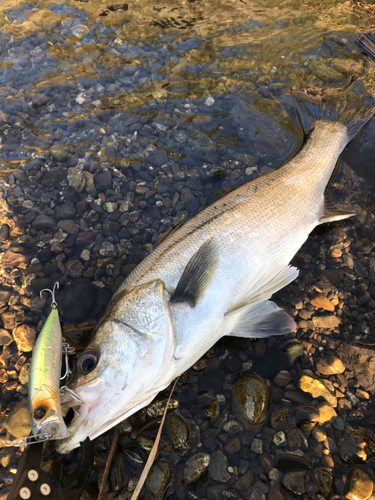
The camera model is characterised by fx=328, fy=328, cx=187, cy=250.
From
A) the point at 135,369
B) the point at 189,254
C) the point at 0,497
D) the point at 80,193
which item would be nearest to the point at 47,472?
the point at 0,497

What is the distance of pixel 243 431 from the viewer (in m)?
2.71

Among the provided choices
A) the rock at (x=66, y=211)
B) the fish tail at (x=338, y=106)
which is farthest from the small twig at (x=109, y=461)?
the fish tail at (x=338, y=106)

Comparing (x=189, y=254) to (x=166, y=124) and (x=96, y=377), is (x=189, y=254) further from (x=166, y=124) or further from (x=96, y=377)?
(x=166, y=124)

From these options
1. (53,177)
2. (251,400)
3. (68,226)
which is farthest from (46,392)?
(53,177)

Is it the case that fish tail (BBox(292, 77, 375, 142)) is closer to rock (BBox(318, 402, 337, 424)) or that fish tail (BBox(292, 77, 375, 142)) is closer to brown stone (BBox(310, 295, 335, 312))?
brown stone (BBox(310, 295, 335, 312))

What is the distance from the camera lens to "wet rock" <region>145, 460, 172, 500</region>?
2.46 m

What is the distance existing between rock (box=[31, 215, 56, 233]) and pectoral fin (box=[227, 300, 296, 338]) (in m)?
2.24

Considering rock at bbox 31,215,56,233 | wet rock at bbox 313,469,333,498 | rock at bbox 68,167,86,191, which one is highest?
rock at bbox 68,167,86,191

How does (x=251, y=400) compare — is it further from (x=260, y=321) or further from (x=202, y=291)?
(x=202, y=291)

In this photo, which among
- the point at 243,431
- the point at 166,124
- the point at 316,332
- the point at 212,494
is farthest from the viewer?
the point at 166,124

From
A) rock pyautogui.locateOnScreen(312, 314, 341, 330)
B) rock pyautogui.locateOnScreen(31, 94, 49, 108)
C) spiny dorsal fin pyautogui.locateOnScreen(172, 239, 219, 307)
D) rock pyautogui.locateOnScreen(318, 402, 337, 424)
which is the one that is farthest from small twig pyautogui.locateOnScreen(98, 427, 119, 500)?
rock pyautogui.locateOnScreen(31, 94, 49, 108)

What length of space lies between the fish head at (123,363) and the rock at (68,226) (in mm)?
1321

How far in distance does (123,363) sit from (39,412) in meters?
0.58

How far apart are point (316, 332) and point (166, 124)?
327 centimetres
